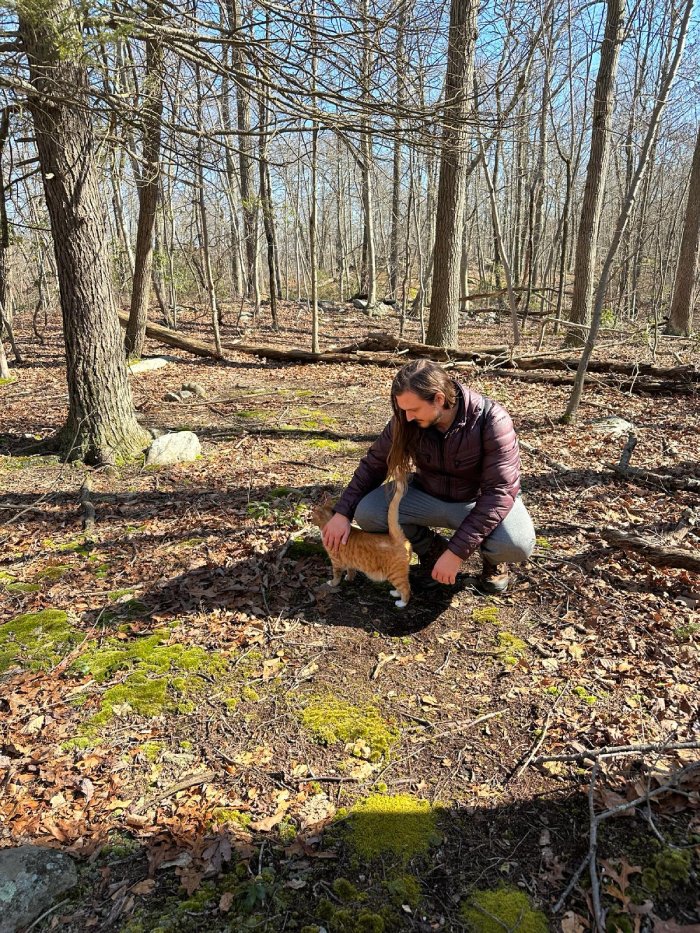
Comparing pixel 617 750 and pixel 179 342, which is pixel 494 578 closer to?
pixel 617 750

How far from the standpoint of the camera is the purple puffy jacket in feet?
10.3

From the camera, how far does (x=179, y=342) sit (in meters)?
13.2

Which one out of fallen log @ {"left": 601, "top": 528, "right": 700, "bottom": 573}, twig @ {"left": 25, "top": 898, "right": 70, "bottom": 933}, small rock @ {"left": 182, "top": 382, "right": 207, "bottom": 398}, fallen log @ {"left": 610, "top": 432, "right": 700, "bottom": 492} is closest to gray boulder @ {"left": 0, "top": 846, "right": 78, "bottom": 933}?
twig @ {"left": 25, "top": 898, "right": 70, "bottom": 933}

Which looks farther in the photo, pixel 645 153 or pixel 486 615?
pixel 645 153

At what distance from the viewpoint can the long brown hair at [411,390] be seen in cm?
302

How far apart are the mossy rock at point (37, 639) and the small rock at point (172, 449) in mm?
2632

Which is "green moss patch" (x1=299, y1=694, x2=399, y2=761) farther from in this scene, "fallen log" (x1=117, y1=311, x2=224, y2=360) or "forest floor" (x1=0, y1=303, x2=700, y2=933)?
"fallen log" (x1=117, y1=311, x2=224, y2=360)

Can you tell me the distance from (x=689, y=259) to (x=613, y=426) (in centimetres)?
851

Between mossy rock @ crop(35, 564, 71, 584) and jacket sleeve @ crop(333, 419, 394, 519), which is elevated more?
jacket sleeve @ crop(333, 419, 394, 519)

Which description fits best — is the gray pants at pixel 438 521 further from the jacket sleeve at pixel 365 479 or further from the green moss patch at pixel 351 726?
the green moss patch at pixel 351 726

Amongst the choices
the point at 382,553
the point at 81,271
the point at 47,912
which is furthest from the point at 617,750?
the point at 81,271

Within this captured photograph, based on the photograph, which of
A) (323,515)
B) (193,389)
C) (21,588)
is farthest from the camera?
(193,389)

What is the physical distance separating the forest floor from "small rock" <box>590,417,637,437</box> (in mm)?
1615

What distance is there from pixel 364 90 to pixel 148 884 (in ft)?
17.1
